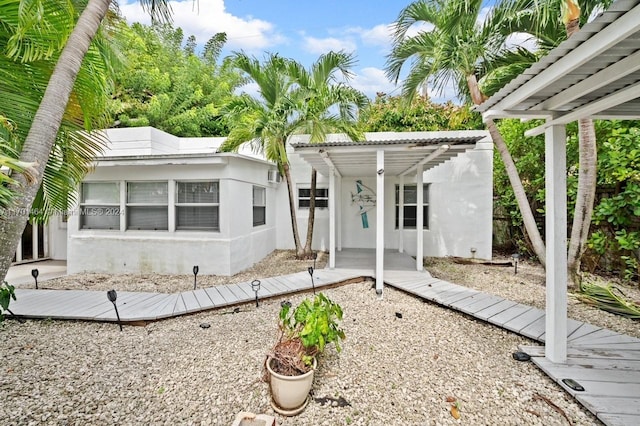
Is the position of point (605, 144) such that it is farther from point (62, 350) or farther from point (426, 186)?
point (62, 350)

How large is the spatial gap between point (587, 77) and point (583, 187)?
3641 mm

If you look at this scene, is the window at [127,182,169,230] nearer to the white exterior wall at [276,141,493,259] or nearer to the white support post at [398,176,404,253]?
the white exterior wall at [276,141,493,259]

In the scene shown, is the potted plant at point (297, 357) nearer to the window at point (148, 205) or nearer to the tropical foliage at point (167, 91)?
the window at point (148, 205)

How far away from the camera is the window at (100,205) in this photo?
7660mm


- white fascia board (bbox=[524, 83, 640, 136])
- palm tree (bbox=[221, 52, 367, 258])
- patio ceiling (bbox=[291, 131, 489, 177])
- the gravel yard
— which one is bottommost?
the gravel yard

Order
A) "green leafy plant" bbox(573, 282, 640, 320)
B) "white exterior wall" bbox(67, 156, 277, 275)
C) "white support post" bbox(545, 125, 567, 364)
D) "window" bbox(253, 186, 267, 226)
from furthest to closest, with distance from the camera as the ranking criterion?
"window" bbox(253, 186, 267, 226) → "white exterior wall" bbox(67, 156, 277, 275) → "green leafy plant" bbox(573, 282, 640, 320) → "white support post" bbox(545, 125, 567, 364)

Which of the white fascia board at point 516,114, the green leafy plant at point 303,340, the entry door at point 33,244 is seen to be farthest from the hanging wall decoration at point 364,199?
the entry door at point 33,244

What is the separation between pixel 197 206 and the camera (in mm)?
7336

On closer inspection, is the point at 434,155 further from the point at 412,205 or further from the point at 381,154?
the point at 412,205

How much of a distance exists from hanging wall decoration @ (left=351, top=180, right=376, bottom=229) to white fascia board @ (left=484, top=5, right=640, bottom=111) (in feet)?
22.8

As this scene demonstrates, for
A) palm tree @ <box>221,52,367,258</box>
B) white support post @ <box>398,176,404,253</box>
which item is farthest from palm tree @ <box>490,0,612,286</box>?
white support post @ <box>398,176,404,253</box>

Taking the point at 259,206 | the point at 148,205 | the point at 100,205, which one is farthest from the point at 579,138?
the point at 100,205

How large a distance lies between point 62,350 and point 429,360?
450 centimetres

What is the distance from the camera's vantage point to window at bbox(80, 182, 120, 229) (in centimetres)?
766
